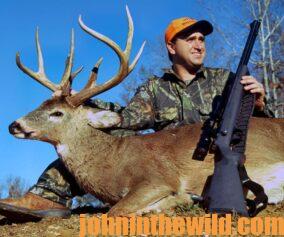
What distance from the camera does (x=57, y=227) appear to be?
478cm

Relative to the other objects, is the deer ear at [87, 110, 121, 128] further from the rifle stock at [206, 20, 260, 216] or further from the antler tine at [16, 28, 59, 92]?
the rifle stock at [206, 20, 260, 216]

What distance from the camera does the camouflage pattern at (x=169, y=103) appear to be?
6227 mm

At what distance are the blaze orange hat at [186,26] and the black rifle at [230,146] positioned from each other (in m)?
1.09

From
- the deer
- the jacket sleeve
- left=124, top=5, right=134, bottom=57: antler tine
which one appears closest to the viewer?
the deer

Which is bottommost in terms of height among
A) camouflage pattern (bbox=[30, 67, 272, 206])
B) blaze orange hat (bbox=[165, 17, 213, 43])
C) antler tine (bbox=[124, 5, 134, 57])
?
camouflage pattern (bbox=[30, 67, 272, 206])

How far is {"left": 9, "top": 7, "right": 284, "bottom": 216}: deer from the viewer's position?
5.04 metres

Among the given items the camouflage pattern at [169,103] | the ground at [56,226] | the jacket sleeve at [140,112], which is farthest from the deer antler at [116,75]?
the ground at [56,226]

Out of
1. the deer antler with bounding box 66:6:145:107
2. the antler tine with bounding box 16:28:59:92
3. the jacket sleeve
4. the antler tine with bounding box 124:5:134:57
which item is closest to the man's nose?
the jacket sleeve

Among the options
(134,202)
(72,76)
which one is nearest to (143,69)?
(72,76)

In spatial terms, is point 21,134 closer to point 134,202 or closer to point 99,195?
point 99,195

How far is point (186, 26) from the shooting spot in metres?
6.62

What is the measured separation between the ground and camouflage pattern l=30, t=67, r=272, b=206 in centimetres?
92

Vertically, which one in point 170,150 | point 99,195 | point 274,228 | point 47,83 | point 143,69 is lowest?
point 274,228

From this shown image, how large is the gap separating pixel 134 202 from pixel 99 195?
71 cm
